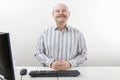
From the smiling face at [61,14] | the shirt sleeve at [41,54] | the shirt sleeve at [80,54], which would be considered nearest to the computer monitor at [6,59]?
the shirt sleeve at [41,54]

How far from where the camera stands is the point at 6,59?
139 cm

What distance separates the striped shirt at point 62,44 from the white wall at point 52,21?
1.68 feet

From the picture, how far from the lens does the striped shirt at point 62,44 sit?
274 centimetres

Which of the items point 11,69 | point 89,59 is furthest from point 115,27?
point 11,69

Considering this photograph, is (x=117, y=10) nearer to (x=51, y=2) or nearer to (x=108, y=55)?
(x=108, y=55)

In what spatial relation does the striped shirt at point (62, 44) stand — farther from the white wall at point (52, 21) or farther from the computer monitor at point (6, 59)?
the computer monitor at point (6, 59)

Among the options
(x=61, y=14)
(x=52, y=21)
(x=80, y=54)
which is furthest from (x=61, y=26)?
(x=52, y=21)

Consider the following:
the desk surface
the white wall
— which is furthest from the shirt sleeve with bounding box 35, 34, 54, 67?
the white wall

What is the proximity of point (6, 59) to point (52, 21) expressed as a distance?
1.96 metres

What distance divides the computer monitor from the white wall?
6.26 ft

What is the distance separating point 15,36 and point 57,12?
91cm

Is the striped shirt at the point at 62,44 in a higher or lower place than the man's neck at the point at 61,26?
lower

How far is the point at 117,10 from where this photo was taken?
3305 mm

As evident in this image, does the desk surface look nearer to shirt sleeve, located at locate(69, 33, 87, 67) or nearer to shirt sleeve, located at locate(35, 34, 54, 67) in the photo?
shirt sleeve, located at locate(69, 33, 87, 67)
